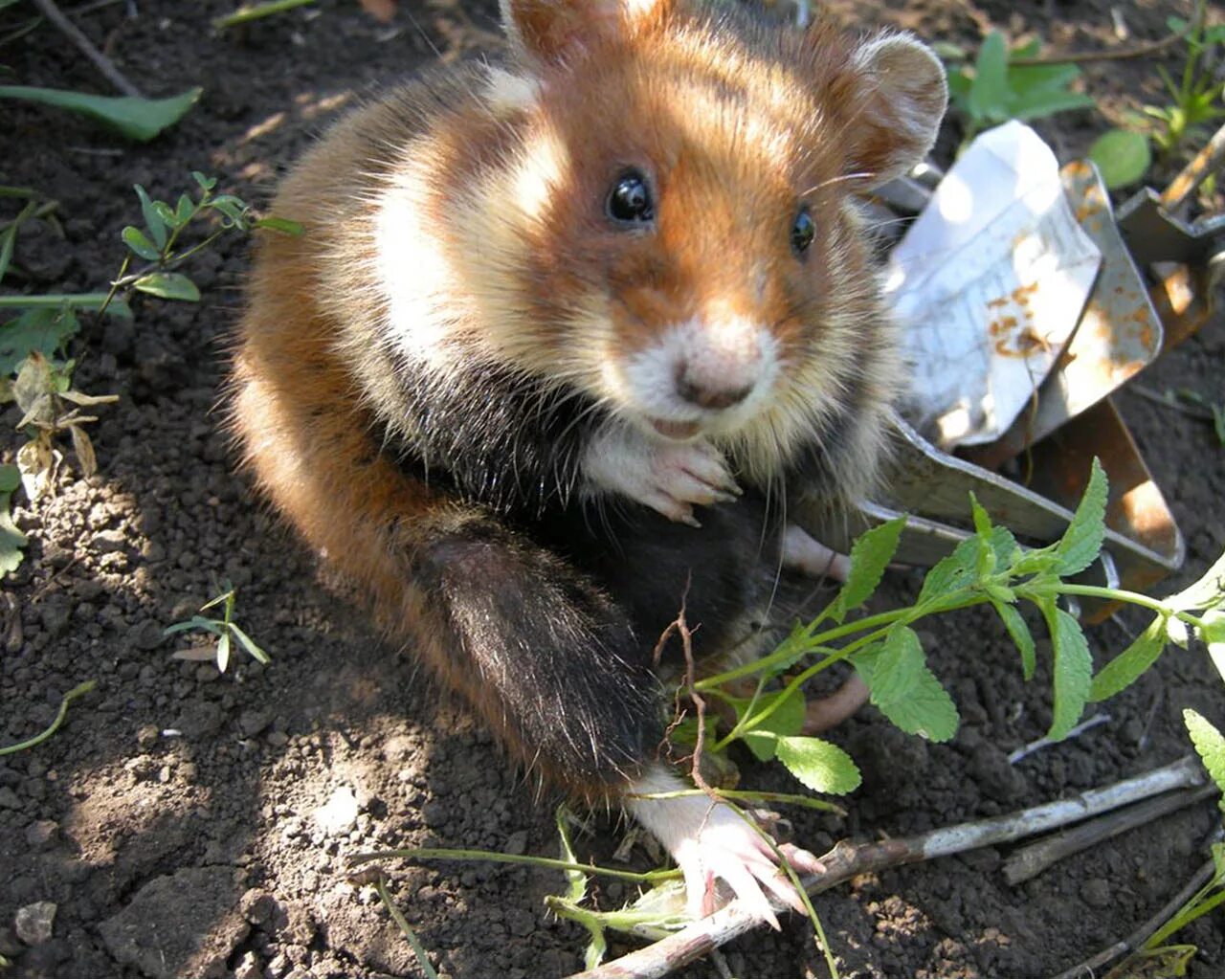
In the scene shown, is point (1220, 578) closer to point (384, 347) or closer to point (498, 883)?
point (498, 883)

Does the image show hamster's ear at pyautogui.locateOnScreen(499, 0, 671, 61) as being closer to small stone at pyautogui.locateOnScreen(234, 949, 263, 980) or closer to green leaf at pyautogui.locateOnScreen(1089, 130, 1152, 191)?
small stone at pyautogui.locateOnScreen(234, 949, 263, 980)

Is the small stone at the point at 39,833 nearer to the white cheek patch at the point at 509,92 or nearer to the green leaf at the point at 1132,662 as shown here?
the white cheek patch at the point at 509,92

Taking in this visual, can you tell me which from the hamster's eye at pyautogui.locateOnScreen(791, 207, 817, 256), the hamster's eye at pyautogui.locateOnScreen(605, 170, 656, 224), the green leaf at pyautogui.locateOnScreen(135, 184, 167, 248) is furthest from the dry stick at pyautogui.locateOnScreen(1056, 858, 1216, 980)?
the green leaf at pyautogui.locateOnScreen(135, 184, 167, 248)

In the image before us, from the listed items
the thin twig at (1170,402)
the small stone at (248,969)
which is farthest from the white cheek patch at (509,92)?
the thin twig at (1170,402)

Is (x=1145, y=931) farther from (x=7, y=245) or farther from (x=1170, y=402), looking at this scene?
(x=7, y=245)

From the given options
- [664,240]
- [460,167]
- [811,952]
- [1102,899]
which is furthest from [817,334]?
[1102,899]

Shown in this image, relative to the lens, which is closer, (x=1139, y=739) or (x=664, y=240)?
(x=664, y=240)

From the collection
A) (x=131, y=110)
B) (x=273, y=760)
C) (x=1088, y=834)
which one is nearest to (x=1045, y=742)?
(x=1088, y=834)
